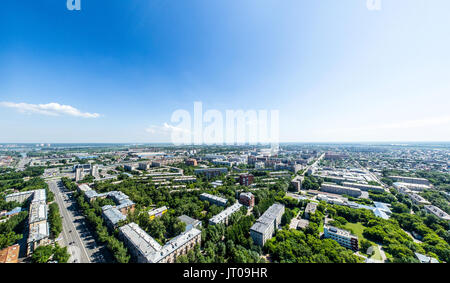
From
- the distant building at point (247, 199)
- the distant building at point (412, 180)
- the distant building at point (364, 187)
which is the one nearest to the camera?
the distant building at point (247, 199)

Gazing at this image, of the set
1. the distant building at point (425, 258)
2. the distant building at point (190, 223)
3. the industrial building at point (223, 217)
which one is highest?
the industrial building at point (223, 217)

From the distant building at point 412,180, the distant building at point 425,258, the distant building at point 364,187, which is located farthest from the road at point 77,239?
the distant building at point 412,180

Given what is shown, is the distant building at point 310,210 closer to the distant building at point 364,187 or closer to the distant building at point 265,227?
the distant building at point 265,227

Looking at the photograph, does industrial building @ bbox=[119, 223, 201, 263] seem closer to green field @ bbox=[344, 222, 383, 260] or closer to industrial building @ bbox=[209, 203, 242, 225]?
industrial building @ bbox=[209, 203, 242, 225]

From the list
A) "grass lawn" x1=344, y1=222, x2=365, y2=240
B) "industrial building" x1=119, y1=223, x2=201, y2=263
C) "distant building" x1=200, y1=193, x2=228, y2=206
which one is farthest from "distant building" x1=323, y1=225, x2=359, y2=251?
"industrial building" x1=119, y1=223, x2=201, y2=263
